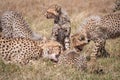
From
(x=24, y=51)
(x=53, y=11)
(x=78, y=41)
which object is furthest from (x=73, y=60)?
(x=53, y=11)

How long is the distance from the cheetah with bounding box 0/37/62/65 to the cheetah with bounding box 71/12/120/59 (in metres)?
0.89

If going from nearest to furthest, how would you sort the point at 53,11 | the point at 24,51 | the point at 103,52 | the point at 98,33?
1. the point at 24,51
2. the point at 103,52
3. the point at 98,33
4. the point at 53,11

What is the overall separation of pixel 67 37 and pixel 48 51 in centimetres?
178

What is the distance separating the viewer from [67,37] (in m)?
9.82

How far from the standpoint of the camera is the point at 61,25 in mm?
9742

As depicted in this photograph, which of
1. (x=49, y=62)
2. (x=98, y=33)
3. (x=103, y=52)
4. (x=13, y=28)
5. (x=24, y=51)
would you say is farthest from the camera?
(x=13, y=28)

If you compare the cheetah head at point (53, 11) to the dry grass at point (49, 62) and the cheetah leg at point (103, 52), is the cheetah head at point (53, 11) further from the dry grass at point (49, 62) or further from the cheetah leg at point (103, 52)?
the cheetah leg at point (103, 52)

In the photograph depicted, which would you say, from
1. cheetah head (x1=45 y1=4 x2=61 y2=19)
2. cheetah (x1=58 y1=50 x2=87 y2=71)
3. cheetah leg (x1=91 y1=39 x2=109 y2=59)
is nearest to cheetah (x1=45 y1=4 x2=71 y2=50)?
cheetah head (x1=45 y1=4 x2=61 y2=19)

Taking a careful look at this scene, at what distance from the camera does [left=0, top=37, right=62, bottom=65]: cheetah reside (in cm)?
802

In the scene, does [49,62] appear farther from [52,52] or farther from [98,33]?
[98,33]

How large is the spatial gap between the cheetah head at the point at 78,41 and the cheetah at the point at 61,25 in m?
0.57

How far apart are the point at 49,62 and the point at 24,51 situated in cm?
55

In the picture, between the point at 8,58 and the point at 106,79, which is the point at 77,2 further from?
the point at 106,79

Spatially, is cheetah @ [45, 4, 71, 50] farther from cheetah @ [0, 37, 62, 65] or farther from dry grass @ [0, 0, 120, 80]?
cheetah @ [0, 37, 62, 65]
